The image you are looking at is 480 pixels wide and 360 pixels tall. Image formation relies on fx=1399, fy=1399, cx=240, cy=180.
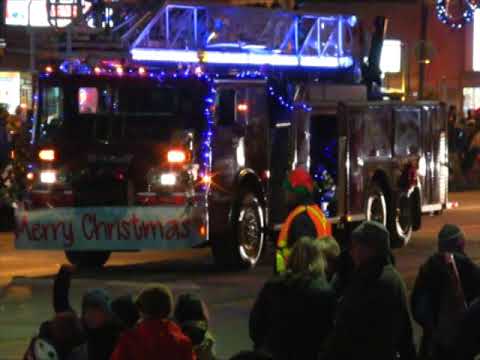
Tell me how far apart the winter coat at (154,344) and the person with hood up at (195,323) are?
1.94 ft

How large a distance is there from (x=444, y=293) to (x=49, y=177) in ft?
30.1

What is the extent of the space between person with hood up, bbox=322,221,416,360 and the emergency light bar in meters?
10.2

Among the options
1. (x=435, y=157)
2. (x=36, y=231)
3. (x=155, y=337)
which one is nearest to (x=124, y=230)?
(x=36, y=231)

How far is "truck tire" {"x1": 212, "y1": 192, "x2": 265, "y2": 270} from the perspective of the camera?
55.6 ft

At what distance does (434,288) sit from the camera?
8320 mm

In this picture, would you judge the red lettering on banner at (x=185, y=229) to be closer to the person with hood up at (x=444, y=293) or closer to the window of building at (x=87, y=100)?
the window of building at (x=87, y=100)

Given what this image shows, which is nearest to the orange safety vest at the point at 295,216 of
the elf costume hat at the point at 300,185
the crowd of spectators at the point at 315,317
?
the elf costume hat at the point at 300,185

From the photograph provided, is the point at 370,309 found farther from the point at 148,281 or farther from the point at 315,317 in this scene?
the point at 148,281

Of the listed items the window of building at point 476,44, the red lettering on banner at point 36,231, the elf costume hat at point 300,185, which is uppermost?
the window of building at point 476,44

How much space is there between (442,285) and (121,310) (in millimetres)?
1901

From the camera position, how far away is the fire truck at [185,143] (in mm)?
16359

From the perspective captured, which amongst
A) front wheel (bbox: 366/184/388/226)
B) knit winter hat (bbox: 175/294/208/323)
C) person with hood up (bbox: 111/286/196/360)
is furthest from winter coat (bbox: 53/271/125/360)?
front wheel (bbox: 366/184/388/226)

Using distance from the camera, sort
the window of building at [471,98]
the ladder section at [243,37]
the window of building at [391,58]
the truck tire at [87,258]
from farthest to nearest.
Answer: the window of building at [471,98] < the window of building at [391,58] < the truck tire at [87,258] < the ladder section at [243,37]

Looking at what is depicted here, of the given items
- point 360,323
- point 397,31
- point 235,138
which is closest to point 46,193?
point 235,138
